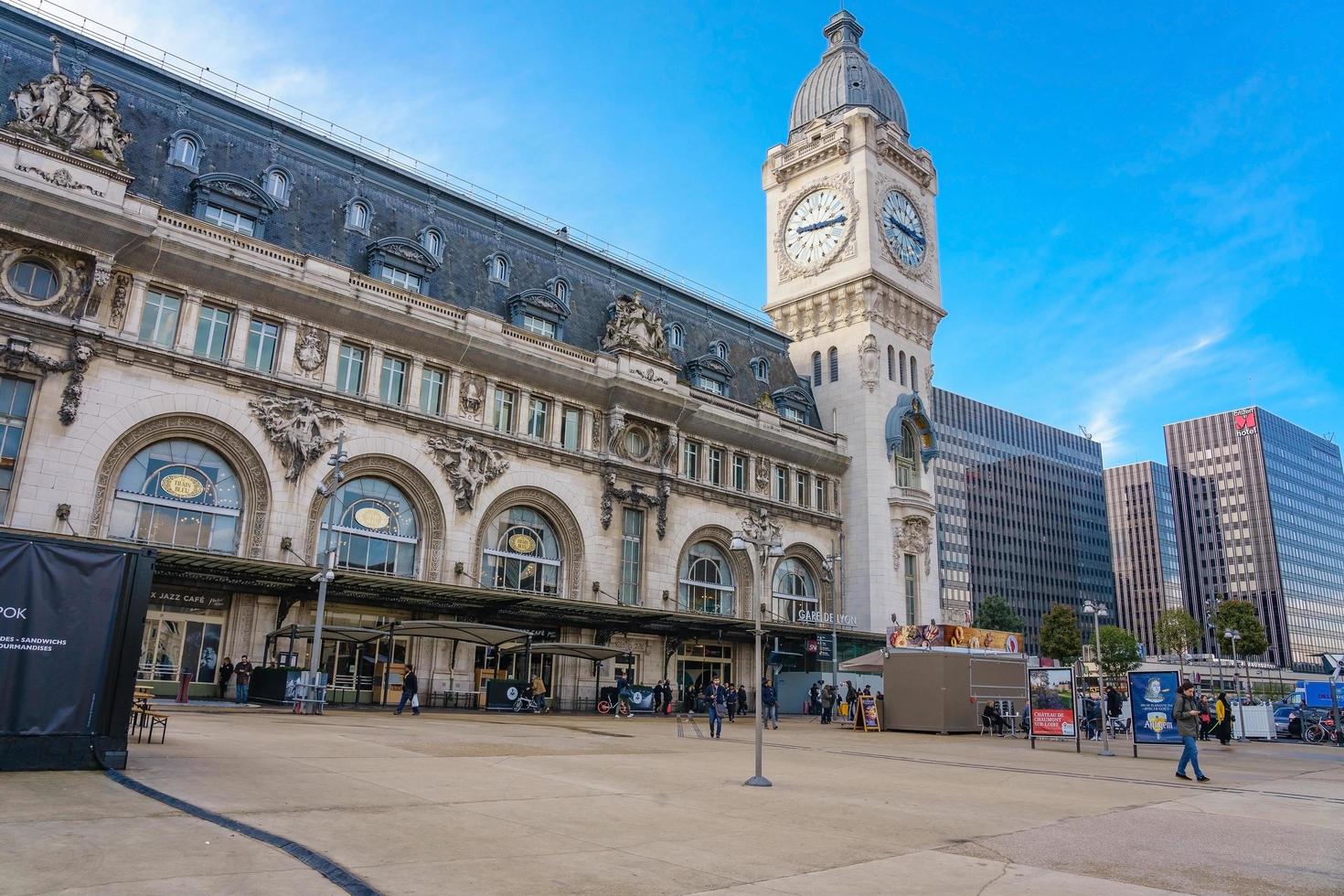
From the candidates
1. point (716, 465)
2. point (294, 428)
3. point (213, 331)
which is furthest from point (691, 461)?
point (213, 331)

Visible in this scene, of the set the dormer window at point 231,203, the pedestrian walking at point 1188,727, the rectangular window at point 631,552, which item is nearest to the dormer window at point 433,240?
the dormer window at point 231,203

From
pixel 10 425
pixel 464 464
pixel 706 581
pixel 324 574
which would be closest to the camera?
pixel 10 425

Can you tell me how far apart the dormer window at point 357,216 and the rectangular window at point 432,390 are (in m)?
7.16

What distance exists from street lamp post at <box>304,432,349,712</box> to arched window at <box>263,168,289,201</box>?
442 inches

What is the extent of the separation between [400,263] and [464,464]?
9.50 meters

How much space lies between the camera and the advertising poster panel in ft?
101

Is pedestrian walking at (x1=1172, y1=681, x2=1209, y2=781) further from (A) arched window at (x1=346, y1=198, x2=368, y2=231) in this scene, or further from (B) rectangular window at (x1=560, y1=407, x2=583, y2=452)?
(A) arched window at (x1=346, y1=198, x2=368, y2=231)

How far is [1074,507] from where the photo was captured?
15288 centimetres

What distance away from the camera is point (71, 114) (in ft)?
111

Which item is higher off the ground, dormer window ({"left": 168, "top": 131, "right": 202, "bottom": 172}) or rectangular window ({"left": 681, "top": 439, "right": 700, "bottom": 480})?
dormer window ({"left": 168, "top": 131, "right": 202, "bottom": 172})

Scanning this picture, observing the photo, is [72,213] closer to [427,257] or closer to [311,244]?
[311,244]

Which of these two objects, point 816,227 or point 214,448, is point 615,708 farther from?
point 816,227

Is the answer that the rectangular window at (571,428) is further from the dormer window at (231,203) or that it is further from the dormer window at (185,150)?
the dormer window at (185,150)

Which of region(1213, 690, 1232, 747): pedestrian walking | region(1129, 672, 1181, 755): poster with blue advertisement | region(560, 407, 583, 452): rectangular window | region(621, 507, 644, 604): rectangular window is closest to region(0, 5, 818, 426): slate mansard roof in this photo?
region(560, 407, 583, 452): rectangular window
